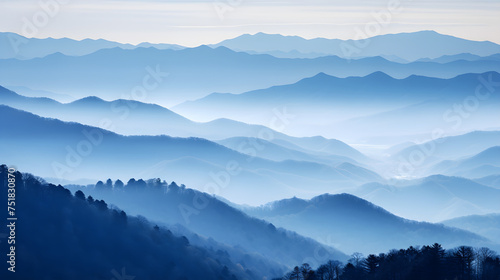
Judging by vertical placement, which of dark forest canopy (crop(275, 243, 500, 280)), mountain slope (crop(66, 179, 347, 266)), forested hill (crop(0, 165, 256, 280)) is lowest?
dark forest canopy (crop(275, 243, 500, 280))

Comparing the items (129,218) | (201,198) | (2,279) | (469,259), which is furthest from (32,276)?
(201,198)

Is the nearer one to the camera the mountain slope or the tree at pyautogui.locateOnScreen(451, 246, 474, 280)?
the tree at pyautogui.locateOnScreen(451, 246, 474, 280)

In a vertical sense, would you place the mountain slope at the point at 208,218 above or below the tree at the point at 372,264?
above

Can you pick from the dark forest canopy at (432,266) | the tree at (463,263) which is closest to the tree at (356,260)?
the dark forest canopy at (432,266)

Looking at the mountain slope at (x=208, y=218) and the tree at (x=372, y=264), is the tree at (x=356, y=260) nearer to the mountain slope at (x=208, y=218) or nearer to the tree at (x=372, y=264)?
the tree at (x=372, y=264)

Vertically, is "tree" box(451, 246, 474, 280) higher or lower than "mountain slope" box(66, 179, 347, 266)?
lower

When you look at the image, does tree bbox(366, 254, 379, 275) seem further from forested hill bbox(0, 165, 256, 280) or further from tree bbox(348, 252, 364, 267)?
forested hill bbox(0, 165, 256, 280)

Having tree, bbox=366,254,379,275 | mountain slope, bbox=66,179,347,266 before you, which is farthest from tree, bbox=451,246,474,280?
mountain slope, bbox=66,179,347,266

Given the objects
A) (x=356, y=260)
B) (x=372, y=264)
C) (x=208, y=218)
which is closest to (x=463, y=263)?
(x=372, y=264)

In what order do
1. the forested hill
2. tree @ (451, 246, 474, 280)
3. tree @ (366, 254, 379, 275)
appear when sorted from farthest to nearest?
the forested hill < tree @ (366, 254, 379, 275) < tree @ (451, 246, 474, 280)

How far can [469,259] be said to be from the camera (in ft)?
226

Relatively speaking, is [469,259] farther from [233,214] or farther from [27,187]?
[233,214]

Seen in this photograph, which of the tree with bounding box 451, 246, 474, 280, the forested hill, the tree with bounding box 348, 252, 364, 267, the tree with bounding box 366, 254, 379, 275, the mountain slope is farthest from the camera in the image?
the mountain slope

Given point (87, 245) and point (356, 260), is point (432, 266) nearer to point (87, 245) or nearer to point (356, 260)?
point (356, 260)
